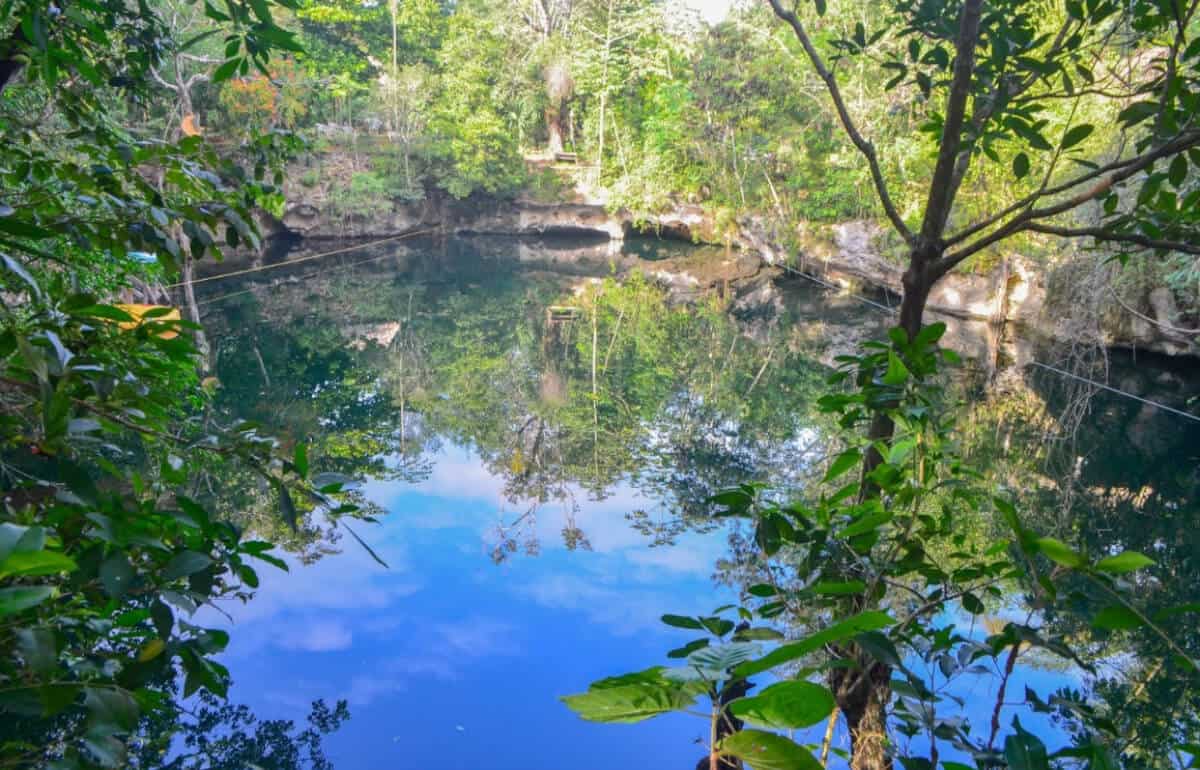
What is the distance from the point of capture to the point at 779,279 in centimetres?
1605

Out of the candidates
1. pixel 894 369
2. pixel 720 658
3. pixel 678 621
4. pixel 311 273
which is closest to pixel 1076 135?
pixel 894 369

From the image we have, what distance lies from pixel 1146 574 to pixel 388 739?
4.24 m

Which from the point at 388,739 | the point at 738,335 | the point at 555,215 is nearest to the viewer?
the point at 388,739

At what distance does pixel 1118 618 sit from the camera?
543 mm

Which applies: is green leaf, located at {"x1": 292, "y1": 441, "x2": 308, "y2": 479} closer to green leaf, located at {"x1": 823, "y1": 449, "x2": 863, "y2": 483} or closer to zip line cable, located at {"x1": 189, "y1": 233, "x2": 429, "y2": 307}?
green leaf, located at {"x1": 823, "y1": 449, "x2": 863, "y2": 483}

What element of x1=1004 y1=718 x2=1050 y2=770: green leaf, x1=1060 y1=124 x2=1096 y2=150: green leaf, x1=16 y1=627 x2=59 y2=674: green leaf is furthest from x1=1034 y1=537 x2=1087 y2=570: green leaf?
x1=1060 y1=124 x2=1096 y2=150: green leaf

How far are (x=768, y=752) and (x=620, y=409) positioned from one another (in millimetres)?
7450

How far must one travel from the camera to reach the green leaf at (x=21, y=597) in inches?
15.7

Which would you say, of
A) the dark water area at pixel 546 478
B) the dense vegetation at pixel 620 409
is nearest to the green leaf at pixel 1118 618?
the dense vegetation at pixel 620 409

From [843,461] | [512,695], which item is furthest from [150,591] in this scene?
[512,695]

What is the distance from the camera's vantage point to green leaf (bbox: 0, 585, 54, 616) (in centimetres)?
40

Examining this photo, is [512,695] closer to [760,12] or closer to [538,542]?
[538,542]

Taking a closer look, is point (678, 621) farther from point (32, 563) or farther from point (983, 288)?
point (983, 288)

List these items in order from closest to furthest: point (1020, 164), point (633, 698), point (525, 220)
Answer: point (633, 698), point (1020, 164), point (525, 220)
